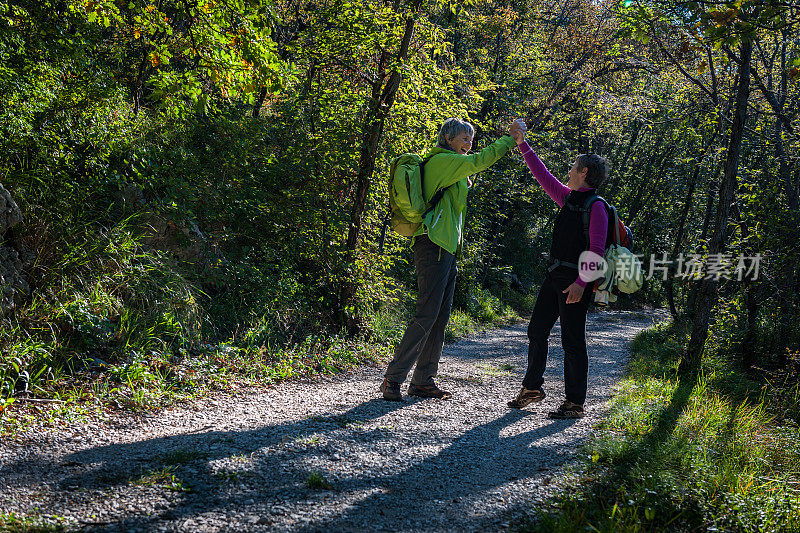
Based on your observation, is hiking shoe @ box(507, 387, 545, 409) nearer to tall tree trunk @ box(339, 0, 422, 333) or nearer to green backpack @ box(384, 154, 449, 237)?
green backpack @ box(384, 154, 449, 237)

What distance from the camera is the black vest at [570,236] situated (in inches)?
194

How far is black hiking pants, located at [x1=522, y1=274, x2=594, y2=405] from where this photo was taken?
4.95 m

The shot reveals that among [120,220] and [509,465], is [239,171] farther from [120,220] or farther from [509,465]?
[509,465]

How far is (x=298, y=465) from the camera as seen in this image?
3.61 meters

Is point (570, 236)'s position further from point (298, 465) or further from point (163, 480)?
point (163, 480)

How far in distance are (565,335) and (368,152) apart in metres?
4.09

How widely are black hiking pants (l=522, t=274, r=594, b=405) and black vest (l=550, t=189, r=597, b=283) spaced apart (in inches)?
4.3

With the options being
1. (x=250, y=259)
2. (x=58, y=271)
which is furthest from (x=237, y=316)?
(x=58, y=271)

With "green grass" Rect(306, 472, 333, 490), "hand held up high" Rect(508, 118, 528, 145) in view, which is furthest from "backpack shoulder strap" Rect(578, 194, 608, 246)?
"green grass" Rect(306, 472, 333, 490)

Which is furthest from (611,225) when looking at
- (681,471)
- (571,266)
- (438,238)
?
(681,471)

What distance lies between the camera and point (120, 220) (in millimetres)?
6055

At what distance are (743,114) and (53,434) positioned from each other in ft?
25.8

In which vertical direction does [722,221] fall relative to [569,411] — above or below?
above

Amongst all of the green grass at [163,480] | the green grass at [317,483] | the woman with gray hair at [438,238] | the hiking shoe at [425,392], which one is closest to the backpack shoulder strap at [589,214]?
the woman with gray hair at [438,238]
